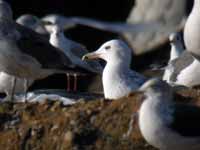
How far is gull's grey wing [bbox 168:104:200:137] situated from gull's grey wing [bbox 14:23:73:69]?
12.8 feet

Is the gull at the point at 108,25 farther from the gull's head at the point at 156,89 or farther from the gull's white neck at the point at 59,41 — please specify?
the gull's head at the point at 156,89

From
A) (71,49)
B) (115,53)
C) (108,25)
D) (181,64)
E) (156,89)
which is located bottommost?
(156,89)

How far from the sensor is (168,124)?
945 cm

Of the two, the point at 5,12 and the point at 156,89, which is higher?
the point at 5,12

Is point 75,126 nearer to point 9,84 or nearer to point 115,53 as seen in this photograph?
point 115,53

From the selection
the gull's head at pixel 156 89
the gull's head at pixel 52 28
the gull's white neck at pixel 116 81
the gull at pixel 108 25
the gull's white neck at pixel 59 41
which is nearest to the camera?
the gull's head at pixel 156 89

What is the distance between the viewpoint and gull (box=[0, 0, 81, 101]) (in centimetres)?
1299

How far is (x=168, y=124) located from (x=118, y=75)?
8.87 ft

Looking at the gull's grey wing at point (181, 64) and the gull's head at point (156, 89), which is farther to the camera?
the gull's grey wing at point (181, 64)

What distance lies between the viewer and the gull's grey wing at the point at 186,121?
372 inches

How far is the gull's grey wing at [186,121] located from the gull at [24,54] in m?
3.74

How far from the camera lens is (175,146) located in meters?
9.45

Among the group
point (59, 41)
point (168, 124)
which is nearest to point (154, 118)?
point (168, 124)

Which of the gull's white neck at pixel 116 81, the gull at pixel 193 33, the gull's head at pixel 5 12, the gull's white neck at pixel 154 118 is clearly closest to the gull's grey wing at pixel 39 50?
the gull's head at pixel 5 12
